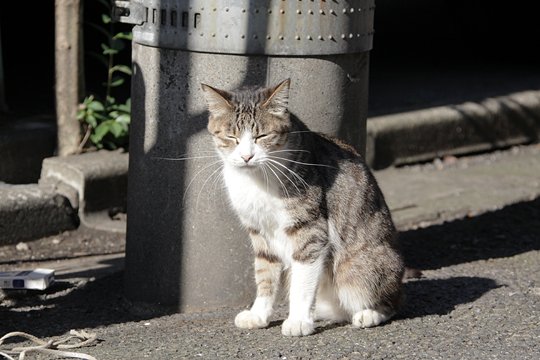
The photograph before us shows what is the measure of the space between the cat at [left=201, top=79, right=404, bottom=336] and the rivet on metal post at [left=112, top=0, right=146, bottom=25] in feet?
2.40

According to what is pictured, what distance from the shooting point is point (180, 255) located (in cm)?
534

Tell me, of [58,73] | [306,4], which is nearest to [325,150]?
[306,4]

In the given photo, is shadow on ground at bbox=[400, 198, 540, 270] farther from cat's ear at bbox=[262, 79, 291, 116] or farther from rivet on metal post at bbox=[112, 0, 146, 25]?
rivet on metal post at bbox=[112, 0, 146, 25]

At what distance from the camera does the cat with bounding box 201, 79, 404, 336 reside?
4.68m

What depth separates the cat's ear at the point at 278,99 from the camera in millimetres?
4648

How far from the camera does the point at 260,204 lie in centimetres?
471

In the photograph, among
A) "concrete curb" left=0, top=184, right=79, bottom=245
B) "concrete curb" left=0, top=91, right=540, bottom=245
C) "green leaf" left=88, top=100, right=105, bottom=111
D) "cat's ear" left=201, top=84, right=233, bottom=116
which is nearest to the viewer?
"cat's ear" left=201, top=84, right=233, bottom=116

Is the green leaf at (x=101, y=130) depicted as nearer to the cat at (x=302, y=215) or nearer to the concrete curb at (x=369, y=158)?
the concrete curb at (x=369, y=158)

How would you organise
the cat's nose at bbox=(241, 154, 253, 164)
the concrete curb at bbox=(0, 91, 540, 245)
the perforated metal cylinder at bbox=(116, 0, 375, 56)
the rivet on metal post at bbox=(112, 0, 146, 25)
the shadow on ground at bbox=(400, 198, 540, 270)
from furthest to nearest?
1. the concrete curb at bbox=(0, 91, 540, 245)
2. the shadow on ground at bbox=(400, 198, 540, 270)
3. the rivet on metal post at bbox=(112, 0, 146, 25)
4. the perforated metal cylinder at bbox=(116, 0, 375, 56)
5. the cat's nose at bbox=(241, 154, 253, 164)

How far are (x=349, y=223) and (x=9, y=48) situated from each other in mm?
5920

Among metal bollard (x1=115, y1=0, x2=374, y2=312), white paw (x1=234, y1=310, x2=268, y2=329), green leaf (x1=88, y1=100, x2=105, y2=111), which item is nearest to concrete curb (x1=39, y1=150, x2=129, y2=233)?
green leaf (x1=88, y1=100, x2=105, y2=111)

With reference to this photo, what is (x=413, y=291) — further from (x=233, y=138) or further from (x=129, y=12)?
(x=129, y=12)

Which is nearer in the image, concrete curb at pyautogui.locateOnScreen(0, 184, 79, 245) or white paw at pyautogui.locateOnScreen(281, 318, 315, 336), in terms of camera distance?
white paw at pyautogui.locateOnScreen(281, 318, 315, 336)

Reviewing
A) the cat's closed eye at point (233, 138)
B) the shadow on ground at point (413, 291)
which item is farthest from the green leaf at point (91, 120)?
the cat's closed eye at point (233, 138)
